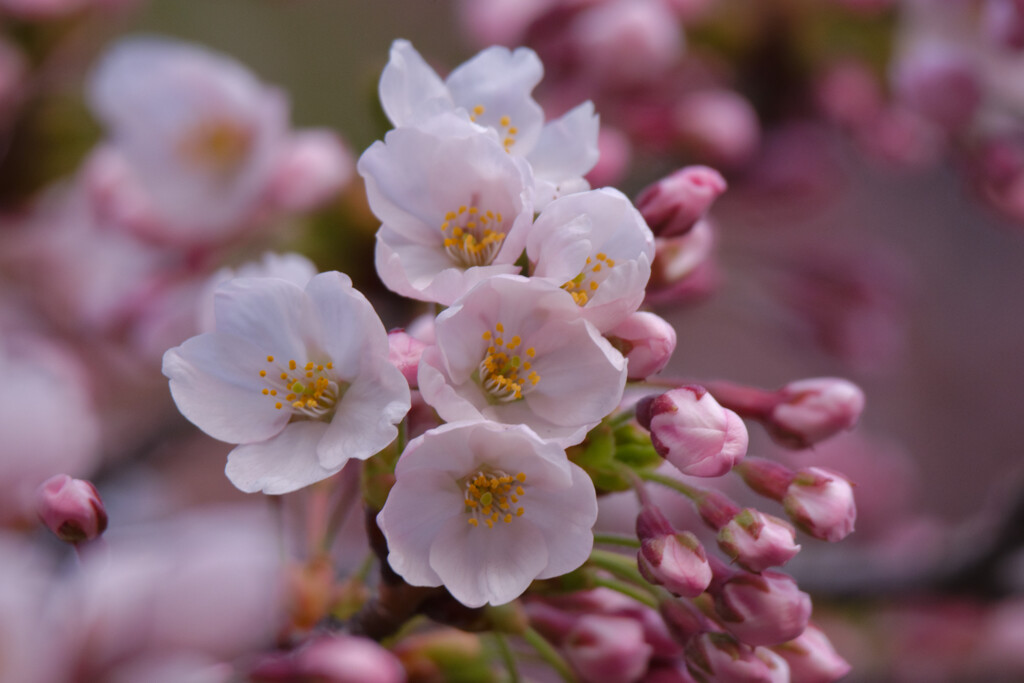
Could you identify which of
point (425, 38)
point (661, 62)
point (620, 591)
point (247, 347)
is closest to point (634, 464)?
point (620, 591)

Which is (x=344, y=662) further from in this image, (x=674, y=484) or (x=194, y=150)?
(x=194, y=150)

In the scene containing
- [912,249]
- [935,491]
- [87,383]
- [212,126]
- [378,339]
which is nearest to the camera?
[378,339]

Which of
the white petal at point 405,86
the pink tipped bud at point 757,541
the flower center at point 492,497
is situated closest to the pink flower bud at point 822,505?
the pink tipped bud at point 757,541

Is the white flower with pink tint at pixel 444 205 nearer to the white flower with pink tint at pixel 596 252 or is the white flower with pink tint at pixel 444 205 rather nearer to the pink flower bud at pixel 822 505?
the white flower with pink tint at pixel 596 252

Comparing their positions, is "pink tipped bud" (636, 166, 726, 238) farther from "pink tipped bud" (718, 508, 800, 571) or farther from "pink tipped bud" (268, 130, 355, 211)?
"pink tipped bud" (268, 130, 355, 211)

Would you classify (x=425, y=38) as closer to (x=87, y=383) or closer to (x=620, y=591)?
(x=87, y=383)

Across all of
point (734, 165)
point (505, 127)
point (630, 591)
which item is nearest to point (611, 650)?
point (630, 591)
